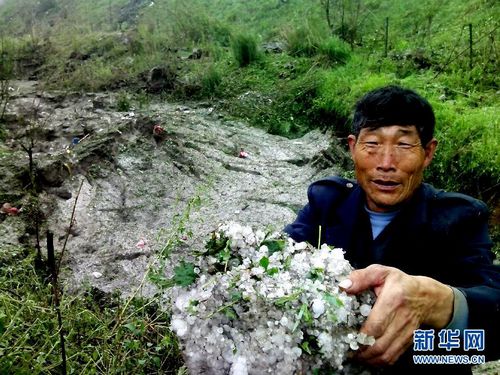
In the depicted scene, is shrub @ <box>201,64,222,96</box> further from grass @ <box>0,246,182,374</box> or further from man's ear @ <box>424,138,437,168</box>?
man's ear @ <box>424,138,437,168</box>

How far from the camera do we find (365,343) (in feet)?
3.60

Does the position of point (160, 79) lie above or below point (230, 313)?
below

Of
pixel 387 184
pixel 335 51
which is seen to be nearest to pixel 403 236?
pixel 387 184

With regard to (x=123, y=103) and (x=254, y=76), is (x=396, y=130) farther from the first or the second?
(x=254, y=76)

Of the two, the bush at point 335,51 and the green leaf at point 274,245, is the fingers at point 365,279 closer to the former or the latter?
the green leaf at point 274,245

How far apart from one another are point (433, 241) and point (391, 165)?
29cm

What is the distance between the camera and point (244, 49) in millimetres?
7406

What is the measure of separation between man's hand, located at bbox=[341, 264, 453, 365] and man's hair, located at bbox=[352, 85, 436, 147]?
0.65 metres

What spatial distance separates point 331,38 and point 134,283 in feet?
Answer: 15.7

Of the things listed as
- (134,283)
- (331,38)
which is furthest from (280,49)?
(134,283)

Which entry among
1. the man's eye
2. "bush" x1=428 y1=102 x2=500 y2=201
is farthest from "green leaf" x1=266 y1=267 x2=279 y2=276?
"bush" x1=428 y1=102 x2=500 y2=201

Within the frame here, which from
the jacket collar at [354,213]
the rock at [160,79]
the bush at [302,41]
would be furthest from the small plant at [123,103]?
the jacket collar at [354,213]

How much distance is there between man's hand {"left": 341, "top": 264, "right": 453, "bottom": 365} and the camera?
44.4 inches

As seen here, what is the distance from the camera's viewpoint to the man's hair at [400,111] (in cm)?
169
